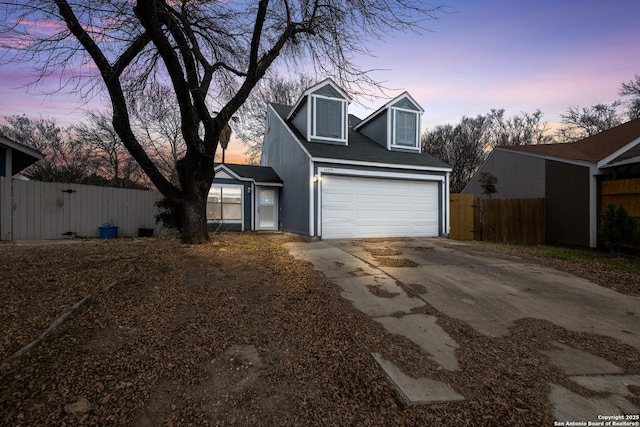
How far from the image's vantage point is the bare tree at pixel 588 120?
2333 centimetres

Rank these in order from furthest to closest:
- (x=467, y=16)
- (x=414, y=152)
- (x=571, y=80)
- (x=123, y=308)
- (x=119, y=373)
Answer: (x=414, y=152) → (x=571, y=80) → (x=467, y=16) → (x=123, y=308) → (x=119, y=373)

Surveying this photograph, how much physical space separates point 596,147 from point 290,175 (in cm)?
1241

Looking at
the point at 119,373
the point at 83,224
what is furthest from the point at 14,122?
the point at 119,373

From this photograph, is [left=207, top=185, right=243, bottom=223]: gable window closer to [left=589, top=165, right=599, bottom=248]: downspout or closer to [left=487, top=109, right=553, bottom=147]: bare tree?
[left=589, top=165, right=599, bottom=248]: downspout

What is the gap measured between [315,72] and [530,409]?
5.72 meters

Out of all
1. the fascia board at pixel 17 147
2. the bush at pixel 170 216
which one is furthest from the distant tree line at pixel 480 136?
the fascia board at pixel 17 147

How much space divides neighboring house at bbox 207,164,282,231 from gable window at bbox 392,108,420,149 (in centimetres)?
549

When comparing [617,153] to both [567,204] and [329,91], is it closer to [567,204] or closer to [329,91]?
[567,204]

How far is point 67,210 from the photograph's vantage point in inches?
404

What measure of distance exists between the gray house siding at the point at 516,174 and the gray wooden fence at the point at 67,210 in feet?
52.2

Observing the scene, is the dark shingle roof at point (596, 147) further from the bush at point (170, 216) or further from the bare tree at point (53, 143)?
the bare tree at point (53, 143)

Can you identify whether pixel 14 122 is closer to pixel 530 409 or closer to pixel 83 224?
pixel 83 224

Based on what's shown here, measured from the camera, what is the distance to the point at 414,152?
41.7ft

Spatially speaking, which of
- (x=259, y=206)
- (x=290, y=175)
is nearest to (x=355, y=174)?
(x=290, y=175)
